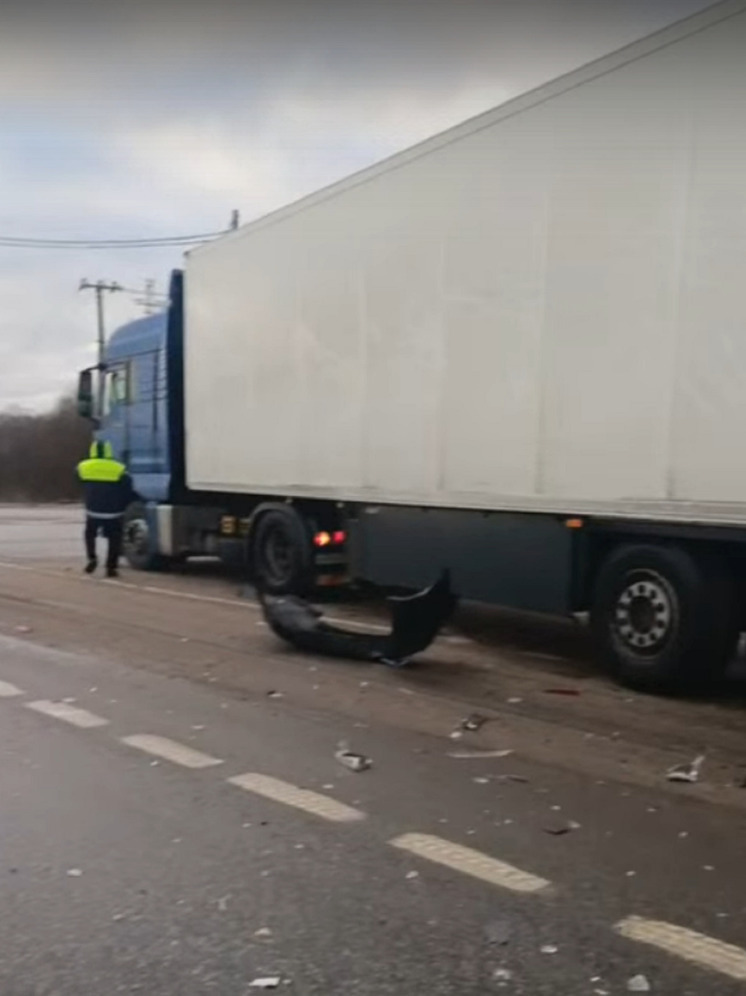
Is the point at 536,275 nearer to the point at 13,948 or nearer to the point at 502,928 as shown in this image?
the point at 502,928

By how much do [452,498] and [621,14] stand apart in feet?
15.2

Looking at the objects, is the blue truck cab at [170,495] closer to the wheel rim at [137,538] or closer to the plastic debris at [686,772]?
the wheel rim at [137,538]

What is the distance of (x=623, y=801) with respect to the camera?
4.76m

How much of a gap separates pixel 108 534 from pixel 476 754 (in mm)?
9415

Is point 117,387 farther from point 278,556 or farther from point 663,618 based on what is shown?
point 663,618

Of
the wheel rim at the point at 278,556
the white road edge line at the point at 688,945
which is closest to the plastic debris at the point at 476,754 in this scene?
the white road edge line at the point at 688,945

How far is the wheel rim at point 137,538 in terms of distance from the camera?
14.1 m

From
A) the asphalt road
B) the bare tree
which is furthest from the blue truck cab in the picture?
the bare tree

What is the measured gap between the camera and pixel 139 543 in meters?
14.4

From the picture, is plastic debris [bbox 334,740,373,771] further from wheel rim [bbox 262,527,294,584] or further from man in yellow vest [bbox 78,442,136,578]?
man in yellow vest [bbox 78,442,136,578]

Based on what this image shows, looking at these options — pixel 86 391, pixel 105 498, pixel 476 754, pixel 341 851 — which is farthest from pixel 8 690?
pixel 86 391

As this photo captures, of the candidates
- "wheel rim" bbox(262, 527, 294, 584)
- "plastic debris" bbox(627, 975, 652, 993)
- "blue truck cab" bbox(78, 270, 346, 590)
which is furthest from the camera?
"wheel rim" bbox(262, 527, 294, 584)

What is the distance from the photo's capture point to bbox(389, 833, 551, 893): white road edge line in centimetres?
379

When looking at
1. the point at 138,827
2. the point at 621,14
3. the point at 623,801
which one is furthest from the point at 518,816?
the point at 621,14
